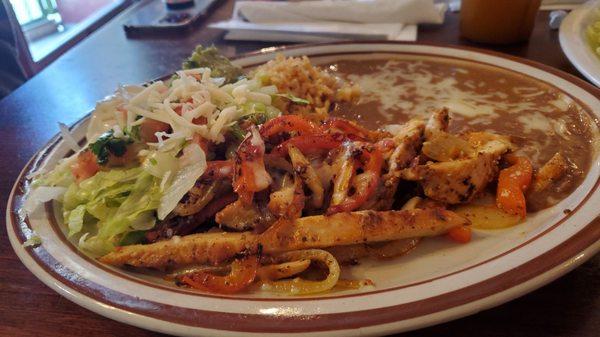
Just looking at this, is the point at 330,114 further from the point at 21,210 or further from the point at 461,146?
the point at 21,210

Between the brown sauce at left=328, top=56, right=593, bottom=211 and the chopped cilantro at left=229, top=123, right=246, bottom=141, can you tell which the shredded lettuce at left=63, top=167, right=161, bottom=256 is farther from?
the brown sauce at left=328, top=56, right=593, bottom=211

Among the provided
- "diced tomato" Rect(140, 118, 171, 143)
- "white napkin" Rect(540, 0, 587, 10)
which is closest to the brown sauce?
"diced tomato" Rect(140, 118, 171, 143)

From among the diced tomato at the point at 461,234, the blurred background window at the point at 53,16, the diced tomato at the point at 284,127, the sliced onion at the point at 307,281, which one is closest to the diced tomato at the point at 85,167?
the diced tomato at the point at 284,127

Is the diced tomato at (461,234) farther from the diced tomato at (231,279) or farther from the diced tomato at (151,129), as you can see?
the diced tomato at (151,129)

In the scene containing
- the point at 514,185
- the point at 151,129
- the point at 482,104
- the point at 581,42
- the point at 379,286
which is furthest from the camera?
the point at 581,42

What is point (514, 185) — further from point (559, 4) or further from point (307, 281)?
point (559, 4)

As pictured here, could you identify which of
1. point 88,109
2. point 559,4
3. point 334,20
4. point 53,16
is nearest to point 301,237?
point 88,109

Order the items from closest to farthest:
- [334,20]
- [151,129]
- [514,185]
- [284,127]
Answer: [514,185] → [284,127] → [151,129] → [334,20]

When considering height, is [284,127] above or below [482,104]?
above
